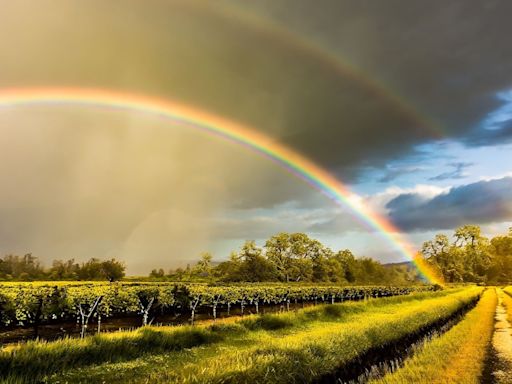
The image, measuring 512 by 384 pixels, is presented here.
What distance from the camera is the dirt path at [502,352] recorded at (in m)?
15.6

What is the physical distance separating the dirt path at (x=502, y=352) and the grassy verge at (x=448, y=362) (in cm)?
51

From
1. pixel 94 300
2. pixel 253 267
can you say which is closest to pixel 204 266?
pixel 253 267

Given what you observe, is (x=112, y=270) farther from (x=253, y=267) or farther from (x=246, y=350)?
(x=246, y=350)

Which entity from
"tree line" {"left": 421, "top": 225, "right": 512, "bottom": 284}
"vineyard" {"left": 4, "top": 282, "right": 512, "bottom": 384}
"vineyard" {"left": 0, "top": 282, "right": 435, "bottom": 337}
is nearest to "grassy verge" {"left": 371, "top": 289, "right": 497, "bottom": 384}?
"vineyard" {"left": 4, "top": 282, "right": 512, "bottom": 384}

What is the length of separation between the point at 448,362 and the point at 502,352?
578cm

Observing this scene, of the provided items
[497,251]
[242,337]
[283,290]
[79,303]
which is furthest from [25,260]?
[497,251]

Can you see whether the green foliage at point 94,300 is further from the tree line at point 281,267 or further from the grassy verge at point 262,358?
the tree line at point 281,267

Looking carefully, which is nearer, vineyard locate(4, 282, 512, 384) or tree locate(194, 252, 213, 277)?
vineyard locate(4, 282, 512, 384)

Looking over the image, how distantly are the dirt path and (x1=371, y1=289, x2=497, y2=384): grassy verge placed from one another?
1.68 feet

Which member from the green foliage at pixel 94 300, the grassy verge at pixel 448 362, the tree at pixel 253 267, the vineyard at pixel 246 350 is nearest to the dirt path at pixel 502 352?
the vineyard at pixel 246 350

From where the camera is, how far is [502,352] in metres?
Answer: 20.4

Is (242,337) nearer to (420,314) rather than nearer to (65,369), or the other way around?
(65,369)

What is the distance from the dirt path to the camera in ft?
51.1

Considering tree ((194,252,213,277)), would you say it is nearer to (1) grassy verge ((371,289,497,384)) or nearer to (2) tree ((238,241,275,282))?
(2) tree ((238,241,275,282))
